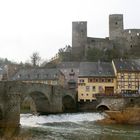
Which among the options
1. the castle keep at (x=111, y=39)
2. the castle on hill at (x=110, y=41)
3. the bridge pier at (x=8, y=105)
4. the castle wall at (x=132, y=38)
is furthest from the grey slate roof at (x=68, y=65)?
the bridge pier at (x=8, y=105)

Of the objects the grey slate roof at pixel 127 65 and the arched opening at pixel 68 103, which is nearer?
the arched opening at pixel 68 103

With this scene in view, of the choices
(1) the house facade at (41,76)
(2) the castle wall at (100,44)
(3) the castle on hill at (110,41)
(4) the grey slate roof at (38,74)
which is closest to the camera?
(1) the house facade at (41,76)

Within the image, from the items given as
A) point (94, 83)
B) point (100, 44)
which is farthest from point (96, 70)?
point (100, 44)

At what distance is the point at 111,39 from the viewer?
4107 inches

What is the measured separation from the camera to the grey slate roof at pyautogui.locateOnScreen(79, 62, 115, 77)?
78.9 metres

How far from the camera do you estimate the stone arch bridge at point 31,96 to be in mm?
44281

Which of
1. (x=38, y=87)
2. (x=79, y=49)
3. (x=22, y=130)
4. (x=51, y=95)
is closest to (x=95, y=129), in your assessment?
(x=22, y=130)

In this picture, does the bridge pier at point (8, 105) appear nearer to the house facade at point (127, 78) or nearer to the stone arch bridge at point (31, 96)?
the stone arch bridge at point (31, 96)

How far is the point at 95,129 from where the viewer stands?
42875 mm

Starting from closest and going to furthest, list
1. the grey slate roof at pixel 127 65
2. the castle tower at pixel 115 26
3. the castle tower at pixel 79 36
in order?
1. the grey slate roof at pixel 127 65
2. the castle tower at pixel 79 36
3. the castle tower at pixel 115 26

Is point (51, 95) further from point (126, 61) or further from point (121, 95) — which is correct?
point (126, 61)

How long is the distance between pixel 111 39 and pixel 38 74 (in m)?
23.3

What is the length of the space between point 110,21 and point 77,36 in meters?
8.49

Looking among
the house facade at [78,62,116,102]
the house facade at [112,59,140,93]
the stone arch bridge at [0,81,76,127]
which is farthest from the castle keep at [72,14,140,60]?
the stone arch bridge at [0,81,76,127]
